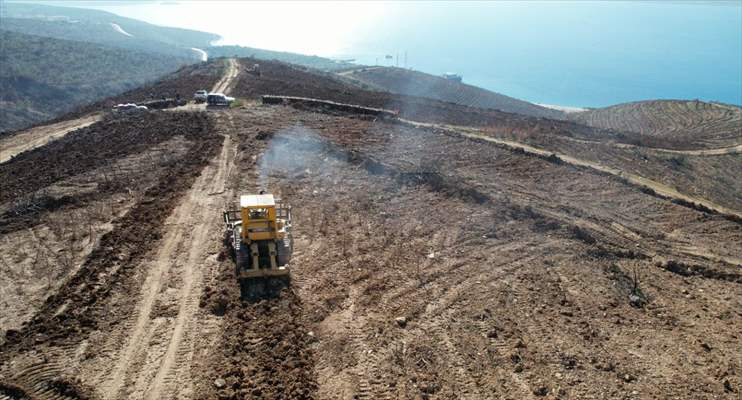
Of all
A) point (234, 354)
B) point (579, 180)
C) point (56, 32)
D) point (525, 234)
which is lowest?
point (234, 354)

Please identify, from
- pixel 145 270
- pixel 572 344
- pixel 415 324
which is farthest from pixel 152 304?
pixel 572 344

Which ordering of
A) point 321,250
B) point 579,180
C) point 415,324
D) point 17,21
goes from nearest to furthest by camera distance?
point 415,324 → point 321,250 → point 579,180 → point 17,21

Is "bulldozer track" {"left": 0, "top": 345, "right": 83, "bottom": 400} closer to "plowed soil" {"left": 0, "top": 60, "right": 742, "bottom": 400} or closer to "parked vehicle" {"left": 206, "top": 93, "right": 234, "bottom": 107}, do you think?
"plowed soil" {"left": 0, "top": 60, "right": 742, "bottom": 400}

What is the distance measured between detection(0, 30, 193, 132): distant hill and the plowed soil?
42480 mm

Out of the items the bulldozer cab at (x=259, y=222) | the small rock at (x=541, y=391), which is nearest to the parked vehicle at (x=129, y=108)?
the bulldozer cab at (x=259, y=222)

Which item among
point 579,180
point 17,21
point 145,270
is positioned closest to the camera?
point 145,270

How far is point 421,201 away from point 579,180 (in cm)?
723

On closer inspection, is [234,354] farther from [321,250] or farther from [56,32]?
[56,32]

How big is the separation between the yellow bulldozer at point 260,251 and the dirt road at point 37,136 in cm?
1917

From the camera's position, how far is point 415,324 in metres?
12.0

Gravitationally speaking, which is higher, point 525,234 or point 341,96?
point 341,96

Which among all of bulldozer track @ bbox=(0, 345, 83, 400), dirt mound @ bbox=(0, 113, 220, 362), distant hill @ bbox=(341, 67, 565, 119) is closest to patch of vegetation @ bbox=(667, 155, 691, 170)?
dirt mound @ bbox=(0, 113, 220, 362)

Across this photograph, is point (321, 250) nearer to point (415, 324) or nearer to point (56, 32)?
point (415, 324)

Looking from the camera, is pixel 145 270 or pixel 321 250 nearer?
pixel 145 270
